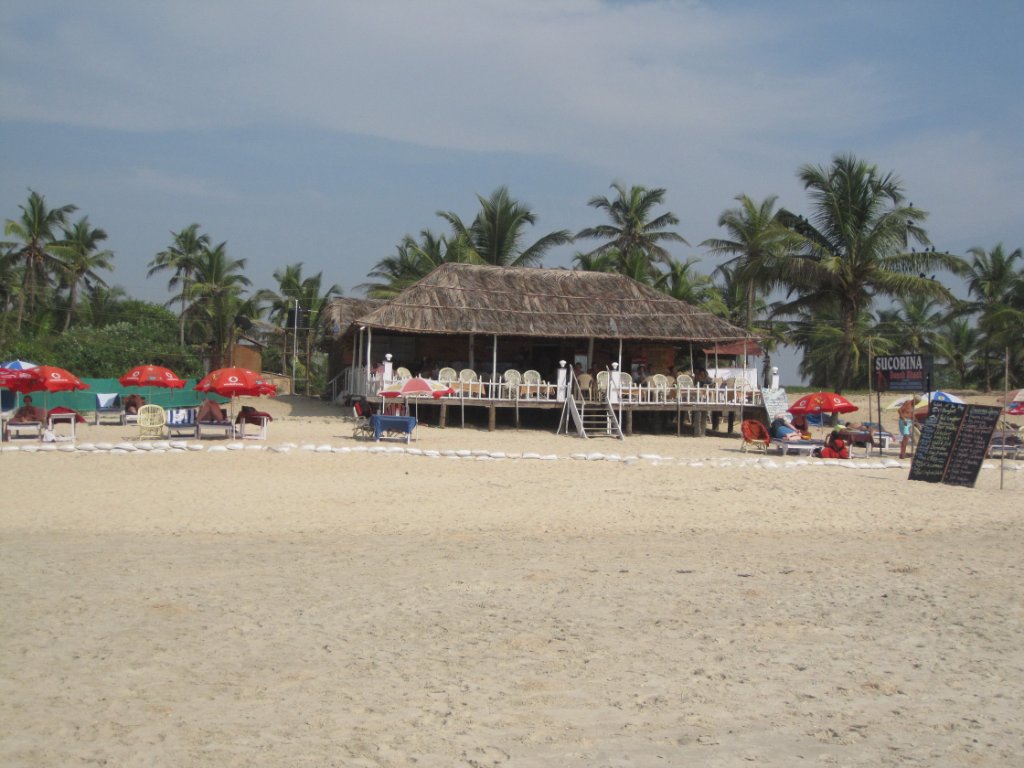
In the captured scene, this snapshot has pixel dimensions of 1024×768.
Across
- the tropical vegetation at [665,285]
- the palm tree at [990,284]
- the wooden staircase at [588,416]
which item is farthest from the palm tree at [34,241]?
the palm tree at [990,284]

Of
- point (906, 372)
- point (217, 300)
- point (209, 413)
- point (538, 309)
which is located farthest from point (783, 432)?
point (217, 300)

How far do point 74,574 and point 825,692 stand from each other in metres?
5.96

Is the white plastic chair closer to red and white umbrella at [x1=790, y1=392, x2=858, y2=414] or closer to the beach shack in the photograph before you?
the beach shack

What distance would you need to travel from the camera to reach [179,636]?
252 inches

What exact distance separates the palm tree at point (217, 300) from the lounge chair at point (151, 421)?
18954mm

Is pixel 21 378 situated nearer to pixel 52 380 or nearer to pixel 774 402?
pixel 52 380

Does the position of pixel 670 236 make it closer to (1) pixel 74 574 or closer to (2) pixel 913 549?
(2) pixel 913 549

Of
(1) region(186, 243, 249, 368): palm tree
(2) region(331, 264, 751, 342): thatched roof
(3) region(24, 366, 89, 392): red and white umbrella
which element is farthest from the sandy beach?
(1) region(186, 243, 249, 368): palm tree

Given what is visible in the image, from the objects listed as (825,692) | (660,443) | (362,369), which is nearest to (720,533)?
(825,692)

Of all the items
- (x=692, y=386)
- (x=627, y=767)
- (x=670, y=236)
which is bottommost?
(x=627, y=767)

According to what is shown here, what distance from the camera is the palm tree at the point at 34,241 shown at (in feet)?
129

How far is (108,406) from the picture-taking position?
25188mm

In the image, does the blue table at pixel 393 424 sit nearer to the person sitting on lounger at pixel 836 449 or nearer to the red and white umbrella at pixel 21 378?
the red and white umbrella at pixel 21 378

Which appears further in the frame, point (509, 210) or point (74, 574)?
point (509, 210)
